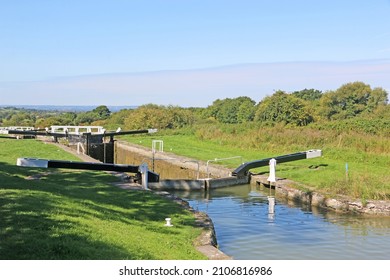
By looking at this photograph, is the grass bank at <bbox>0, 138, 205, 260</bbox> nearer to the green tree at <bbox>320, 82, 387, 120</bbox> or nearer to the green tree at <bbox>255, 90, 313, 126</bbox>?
the green tree at <bbox>255, 90, 313, 126</bbox>

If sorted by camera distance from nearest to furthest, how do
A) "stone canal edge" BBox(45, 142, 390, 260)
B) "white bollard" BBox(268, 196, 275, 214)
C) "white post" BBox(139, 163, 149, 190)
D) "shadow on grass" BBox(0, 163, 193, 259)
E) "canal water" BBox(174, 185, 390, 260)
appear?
"shadow on grass" BBox(0, 163, 193, 259) < "stone canal edge" BBox(45, 142, 390, 260) < "canal water" BBox(174, 185, 390, 260) < "white bollard" BBox(268, 196, 275, 214) < "white post" BBox(139, 163, 149, 190)

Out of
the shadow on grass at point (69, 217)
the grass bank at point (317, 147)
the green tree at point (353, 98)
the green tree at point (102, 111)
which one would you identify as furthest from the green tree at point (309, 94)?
the shadow on grass at point (69, 217)

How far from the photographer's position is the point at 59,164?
16.3m

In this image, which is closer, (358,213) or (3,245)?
(3,245)

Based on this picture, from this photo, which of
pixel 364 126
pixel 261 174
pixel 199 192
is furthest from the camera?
pixel 364 126

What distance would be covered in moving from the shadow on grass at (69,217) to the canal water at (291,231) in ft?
4.93

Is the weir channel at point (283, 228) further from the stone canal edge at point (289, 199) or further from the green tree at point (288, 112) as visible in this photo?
the green tree at point (288, 112)

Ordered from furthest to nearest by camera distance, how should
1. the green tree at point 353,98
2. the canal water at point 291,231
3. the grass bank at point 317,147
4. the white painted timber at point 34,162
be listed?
the green tree at point 353,98
the grass bank at point 317,147
the white painted timber at point 34,162
the canal water at point 291,231

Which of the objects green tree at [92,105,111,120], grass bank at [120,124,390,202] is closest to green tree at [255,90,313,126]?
grass bank at [120,124,390,202]

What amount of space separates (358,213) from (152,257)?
344 inches

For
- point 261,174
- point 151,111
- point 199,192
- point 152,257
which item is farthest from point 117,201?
point 151,111

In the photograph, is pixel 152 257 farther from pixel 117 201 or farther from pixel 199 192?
pixel 199 192

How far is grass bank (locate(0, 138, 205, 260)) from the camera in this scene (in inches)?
263

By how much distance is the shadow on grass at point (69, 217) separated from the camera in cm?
660
